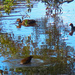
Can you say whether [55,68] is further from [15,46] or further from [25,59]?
[15,46]

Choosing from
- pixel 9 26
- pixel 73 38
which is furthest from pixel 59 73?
pixel 9 26

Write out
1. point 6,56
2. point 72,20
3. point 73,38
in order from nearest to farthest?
point 6,56
point 73,38
point 72,20

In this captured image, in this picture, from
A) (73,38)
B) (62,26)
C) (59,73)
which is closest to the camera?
(59,73)

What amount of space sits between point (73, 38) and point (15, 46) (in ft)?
10.0

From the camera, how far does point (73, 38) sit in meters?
12.6

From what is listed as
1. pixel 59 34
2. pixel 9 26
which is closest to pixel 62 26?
pixel 59 34

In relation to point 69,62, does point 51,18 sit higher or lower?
higher

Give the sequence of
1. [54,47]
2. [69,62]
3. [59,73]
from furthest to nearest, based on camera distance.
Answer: [54,47] → [69,62] → [59,73]

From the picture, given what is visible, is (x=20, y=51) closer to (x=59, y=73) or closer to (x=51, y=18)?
(x=59, y=73)

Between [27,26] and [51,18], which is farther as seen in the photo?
[51,18]

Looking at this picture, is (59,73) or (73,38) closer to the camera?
(59,73)

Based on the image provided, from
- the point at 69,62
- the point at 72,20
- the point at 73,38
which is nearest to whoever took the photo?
the point at 69,62

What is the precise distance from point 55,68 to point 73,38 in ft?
15.2

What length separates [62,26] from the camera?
15281mm
